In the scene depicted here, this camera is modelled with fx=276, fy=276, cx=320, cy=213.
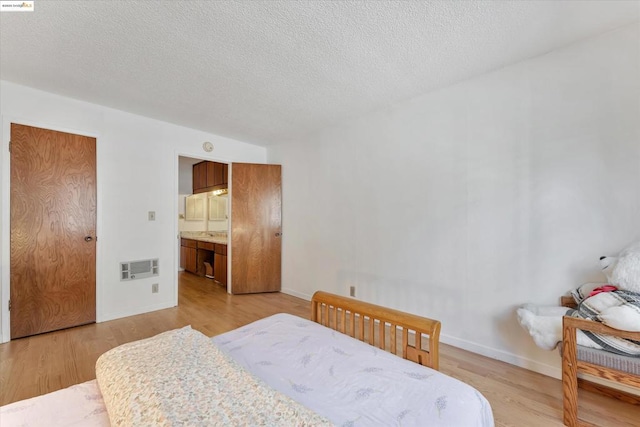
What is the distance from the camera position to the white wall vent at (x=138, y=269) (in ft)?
10.7

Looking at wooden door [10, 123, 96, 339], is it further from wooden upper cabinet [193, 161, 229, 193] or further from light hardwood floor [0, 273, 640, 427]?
wooden upper cabinet [193, 161, 229, 193]

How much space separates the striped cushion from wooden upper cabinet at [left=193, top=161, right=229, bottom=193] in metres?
4.86

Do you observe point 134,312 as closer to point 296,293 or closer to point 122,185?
point 122,185

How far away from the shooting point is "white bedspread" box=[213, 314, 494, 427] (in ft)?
3.12

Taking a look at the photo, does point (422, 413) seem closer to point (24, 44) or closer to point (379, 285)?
point (379, 285)

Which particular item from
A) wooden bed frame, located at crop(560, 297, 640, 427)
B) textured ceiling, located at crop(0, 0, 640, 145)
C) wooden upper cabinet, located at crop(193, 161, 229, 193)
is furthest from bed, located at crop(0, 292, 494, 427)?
wooden upper cabinet, located at crop(193, 161, 229, 193)

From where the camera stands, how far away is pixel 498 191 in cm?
230

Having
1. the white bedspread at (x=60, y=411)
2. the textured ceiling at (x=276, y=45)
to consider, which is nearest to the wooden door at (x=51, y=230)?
the textured ceiling at (x=276, y=45)

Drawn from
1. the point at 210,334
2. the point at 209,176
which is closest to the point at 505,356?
the point at 210,334

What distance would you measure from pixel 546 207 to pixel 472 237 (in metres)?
0.57

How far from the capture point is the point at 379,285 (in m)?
3.10

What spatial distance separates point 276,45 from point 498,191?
210cm

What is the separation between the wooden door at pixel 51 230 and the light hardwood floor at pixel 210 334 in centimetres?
24

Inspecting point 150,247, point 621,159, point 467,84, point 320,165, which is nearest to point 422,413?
point 621,159
